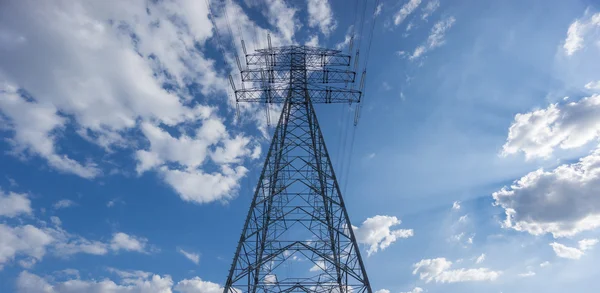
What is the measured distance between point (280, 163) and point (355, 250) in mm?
7211

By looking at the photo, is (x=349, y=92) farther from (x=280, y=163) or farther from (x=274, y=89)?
(x=280, y=163)

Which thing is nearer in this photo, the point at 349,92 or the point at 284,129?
the point at 284,129

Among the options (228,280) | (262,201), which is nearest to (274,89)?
(262,201)

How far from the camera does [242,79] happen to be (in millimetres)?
26547

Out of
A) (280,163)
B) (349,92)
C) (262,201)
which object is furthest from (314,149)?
(349,92)

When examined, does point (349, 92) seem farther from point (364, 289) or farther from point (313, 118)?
point (364, 289)

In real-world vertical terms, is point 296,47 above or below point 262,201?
above

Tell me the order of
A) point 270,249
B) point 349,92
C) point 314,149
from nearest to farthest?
1. point 270,249
2. point 314,149
3. point 349,92

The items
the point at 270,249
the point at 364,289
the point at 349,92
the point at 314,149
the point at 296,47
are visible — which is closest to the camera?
the point at 364,289

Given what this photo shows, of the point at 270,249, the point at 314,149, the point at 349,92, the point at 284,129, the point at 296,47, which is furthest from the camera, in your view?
the point at 296,47

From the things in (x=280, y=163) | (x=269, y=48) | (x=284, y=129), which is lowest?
(x=280, y=163)

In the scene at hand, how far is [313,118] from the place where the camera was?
24594 mm

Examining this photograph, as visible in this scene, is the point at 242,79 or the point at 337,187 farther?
the point at 242,79

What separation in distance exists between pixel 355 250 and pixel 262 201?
230 inches
